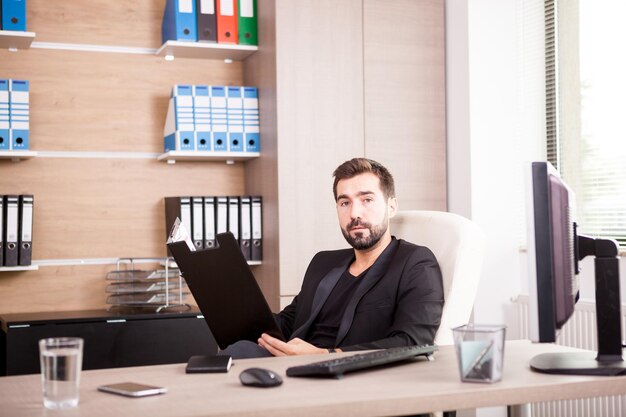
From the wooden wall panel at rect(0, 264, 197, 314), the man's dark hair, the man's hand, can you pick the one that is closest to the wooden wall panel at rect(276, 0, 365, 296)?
the wooden wall panel at rect(0, 264, 197, 314)

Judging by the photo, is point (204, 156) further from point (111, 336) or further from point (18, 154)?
point (111, 336)

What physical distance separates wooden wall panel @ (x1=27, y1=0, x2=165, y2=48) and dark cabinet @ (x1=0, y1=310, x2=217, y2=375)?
1.31 m

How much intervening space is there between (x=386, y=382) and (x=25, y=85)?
2.64 m

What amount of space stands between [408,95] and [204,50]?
1.00m

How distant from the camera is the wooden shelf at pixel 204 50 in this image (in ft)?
12.5

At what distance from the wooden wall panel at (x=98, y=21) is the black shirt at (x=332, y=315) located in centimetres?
192

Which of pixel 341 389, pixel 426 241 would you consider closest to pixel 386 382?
pixel 341 389

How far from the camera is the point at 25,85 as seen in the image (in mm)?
3645

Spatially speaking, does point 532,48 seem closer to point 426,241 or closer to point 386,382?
point 426,241

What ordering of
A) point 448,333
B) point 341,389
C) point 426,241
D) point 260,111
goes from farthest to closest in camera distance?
point 260,111
point 426,241
point 448,333
point 341,389

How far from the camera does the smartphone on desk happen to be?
149 cm

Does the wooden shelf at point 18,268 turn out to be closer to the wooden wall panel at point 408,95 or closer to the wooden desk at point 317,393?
the wooden wall panel at point 408,95

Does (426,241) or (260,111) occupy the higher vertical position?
(260,111)

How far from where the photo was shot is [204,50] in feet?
12.9
